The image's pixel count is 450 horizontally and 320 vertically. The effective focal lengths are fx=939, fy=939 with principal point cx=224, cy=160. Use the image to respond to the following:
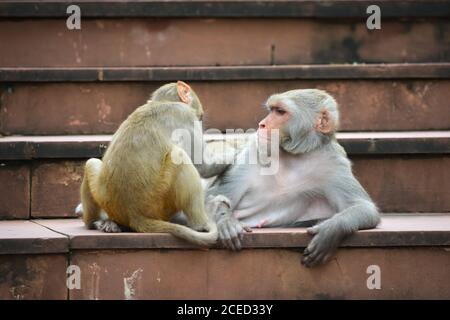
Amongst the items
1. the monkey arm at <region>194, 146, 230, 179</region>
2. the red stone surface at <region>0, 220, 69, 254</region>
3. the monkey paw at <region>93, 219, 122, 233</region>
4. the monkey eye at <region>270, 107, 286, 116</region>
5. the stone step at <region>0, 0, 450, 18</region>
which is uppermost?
the stone step at <region>0, 0, 450, 18</region>

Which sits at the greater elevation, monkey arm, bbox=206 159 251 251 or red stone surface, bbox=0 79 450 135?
red stone surface, bbox=0 79 450 135

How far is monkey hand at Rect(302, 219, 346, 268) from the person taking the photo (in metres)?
4.80

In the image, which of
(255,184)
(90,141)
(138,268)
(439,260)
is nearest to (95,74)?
(90,141)

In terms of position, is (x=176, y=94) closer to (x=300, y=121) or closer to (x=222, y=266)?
(x=300, y=121)

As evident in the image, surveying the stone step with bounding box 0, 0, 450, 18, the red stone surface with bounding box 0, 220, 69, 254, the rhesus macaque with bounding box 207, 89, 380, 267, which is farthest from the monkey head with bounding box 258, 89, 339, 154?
the stone step with bounding box 0, 0, 450, 18

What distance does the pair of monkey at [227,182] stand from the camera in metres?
4.87

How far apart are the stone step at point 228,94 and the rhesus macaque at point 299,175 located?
1.32 metres

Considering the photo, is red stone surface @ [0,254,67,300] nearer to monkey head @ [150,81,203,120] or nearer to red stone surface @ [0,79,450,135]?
monkey head @ [150,81,203,120]

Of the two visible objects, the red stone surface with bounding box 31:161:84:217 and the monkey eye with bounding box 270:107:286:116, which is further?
the red stone surface with bounding box 31:161:84:217

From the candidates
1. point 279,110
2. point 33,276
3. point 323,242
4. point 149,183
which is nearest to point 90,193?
point 149,183

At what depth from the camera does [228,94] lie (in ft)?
22.3

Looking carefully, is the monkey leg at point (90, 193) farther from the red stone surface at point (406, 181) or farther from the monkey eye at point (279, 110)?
the red stone surface at point (406, 181)

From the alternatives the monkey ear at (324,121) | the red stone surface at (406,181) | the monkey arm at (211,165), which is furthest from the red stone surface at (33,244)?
the red stone surface at (406,181)
